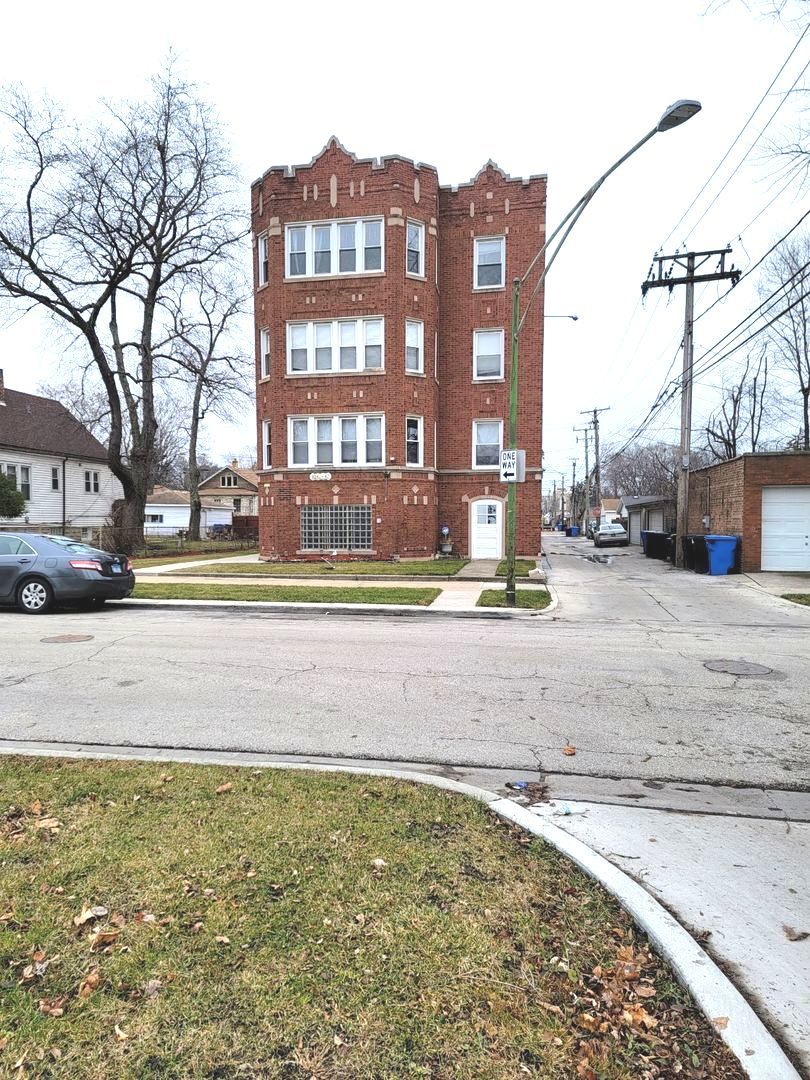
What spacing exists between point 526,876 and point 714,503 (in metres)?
22.7

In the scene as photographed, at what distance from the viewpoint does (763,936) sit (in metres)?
2.81

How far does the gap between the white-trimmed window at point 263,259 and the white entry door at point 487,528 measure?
11.3m

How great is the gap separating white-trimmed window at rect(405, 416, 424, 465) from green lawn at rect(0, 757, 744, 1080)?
19224 mm

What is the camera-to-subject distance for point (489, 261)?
23.4 metres

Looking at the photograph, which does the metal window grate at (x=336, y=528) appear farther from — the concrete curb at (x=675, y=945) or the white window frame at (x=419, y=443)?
the concrete curb at (x=675, y=945)

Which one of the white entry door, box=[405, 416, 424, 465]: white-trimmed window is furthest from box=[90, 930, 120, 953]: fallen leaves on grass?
the white entry door

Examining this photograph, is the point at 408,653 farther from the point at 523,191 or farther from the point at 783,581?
the point at 523,191

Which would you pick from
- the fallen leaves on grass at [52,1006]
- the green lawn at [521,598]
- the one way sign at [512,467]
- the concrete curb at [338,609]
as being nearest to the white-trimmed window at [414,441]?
the green lawn at [521,598]

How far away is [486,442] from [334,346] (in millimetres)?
6534

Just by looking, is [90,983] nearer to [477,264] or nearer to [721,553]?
[721,553]

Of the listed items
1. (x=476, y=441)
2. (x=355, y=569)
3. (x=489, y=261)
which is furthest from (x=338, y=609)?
(x=489, y=261)

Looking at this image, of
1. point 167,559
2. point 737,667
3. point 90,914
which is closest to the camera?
point 90,914

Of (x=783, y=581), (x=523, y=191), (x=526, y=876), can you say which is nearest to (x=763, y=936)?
(x=526, y=876)

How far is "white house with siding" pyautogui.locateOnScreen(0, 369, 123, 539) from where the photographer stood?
3553 centimetres
